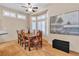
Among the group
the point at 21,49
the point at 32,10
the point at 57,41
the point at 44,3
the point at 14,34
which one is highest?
the point at 44,3

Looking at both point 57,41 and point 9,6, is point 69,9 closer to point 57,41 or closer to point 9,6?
point 57,41

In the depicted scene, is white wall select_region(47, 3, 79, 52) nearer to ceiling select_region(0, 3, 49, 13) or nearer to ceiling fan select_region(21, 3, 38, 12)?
ceiling select_region(0, 3, 49, 13)

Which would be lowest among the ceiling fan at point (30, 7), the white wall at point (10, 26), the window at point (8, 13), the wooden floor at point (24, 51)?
the wooden floor at point (24, 51)

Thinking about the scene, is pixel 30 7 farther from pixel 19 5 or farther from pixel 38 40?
pixel 38 40

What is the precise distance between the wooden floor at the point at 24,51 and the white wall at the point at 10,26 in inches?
5.2

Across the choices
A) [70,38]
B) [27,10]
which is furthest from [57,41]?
[27,10]

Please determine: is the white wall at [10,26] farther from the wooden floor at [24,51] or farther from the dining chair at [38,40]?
the dining chair at [38,40]

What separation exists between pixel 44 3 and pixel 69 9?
0.57 metres

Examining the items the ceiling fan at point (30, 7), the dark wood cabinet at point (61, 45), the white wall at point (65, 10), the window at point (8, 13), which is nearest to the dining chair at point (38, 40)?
the white wall at point (65, 10)

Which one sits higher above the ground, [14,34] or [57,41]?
[14,34]

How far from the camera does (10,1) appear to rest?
2.54 metres

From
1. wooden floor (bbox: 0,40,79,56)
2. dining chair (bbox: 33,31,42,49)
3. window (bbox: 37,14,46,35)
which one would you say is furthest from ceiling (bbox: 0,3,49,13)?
wooden floor (bbox: 0,40,79,56)

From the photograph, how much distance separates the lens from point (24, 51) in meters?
2.51

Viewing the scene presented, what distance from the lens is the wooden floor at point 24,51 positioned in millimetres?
2502
